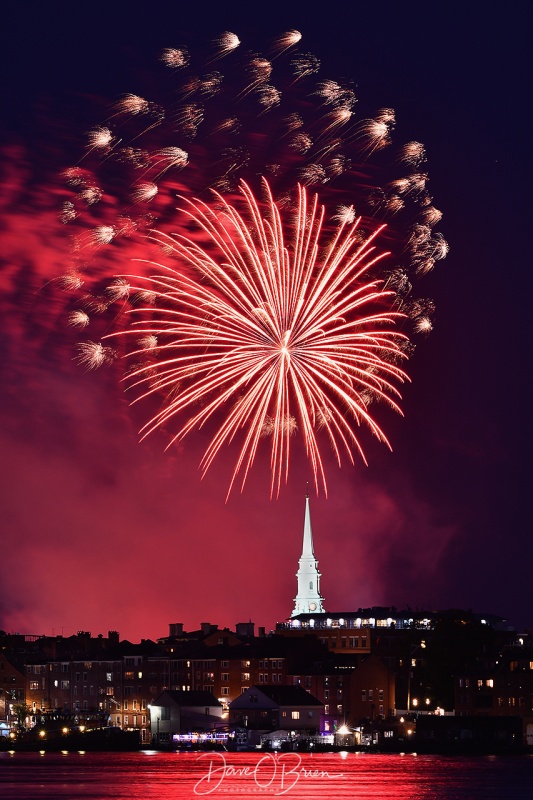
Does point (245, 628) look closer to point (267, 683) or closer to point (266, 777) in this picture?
point (267, 683)

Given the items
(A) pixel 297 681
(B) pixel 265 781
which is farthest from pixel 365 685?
(B) pixel 265 781

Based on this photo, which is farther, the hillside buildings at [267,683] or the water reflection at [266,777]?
the hillside buildings at [267,683]

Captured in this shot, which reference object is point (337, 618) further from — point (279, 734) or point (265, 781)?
point (265, 781)

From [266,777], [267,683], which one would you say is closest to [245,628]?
[267,683]

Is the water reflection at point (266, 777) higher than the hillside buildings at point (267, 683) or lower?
lower

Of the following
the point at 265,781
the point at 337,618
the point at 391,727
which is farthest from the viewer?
the point at 337,618

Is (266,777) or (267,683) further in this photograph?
(267,683)

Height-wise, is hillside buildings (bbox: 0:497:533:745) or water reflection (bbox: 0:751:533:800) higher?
hillside buildings (bbox: 0:497:533:745)

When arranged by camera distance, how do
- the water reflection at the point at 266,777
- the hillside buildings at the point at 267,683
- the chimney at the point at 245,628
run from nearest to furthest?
the water reflection at the point at 266,777 < the hillside buildings at the point at 267,683 < the chimney at the point at 245,628
